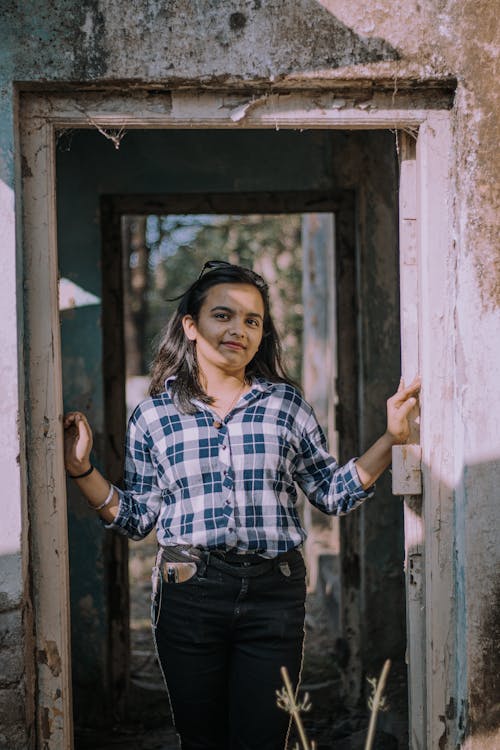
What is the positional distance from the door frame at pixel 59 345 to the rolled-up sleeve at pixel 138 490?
0.22 m

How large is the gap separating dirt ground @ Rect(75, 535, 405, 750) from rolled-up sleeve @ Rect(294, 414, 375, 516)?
1.63 metres

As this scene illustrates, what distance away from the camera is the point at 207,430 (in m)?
2.88

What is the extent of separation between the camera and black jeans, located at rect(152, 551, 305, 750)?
9.16 feet

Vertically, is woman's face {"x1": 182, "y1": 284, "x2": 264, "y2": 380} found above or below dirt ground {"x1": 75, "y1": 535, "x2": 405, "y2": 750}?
above

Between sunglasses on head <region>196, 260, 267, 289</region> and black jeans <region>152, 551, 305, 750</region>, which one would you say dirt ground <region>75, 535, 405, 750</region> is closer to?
black jeans <region>152, 551, 305, 750</region>

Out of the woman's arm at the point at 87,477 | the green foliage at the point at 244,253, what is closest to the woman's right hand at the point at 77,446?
the woman's arm at the point at 87,477

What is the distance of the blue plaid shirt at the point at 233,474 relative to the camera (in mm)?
2820

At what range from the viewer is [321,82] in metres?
2.84

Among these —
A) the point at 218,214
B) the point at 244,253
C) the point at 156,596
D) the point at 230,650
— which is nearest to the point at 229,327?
the point at 156,596

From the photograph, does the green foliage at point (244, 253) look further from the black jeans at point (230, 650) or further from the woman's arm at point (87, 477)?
the black jeans at point (230, 650)

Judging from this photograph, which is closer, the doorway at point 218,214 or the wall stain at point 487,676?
the wall stain at point 487,676

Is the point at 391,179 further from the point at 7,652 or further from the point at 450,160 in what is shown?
the point at 7,652

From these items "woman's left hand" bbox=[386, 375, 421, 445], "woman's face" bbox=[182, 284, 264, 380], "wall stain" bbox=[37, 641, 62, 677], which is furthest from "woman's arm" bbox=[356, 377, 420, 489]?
"wall stain" bbox=[37, 641, 62, 677]

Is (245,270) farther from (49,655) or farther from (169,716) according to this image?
(169,716)
